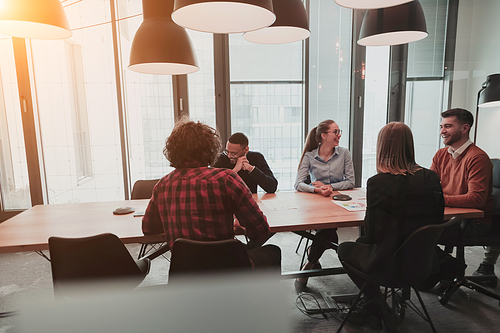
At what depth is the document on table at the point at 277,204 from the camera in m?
2.08

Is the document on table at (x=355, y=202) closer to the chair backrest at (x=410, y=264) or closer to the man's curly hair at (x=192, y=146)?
the chair backrest at (x=410, y=264)

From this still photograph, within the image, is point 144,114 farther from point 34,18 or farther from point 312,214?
point 312,214

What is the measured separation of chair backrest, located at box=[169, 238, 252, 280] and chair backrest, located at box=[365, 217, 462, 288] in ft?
2.84

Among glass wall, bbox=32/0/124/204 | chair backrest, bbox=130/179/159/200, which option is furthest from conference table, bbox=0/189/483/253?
glass wall, bbox=32/0/124/204

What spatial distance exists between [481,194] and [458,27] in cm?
139

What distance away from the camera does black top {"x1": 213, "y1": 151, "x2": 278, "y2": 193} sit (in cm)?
252

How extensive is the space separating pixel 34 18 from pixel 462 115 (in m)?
2.70

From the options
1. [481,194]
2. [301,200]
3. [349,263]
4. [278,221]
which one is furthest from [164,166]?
[481,194]

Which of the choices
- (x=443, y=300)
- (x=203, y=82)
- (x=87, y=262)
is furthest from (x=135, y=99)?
(x=443, y=300)

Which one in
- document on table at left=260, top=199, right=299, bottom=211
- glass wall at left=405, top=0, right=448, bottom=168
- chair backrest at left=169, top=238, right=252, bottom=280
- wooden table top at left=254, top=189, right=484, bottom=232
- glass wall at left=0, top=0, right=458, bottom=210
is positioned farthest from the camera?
glass wall at left=0, top=0, right=458, bottom=210

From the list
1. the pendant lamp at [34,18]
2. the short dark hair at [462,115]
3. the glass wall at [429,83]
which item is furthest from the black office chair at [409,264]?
the pendant lamp at [34,18]

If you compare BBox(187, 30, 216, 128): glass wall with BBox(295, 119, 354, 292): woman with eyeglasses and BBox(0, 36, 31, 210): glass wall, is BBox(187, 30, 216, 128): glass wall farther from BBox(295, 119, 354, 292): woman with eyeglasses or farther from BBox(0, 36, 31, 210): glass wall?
BBox(0, 36, 31, 210): glass wall

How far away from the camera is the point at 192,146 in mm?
1439

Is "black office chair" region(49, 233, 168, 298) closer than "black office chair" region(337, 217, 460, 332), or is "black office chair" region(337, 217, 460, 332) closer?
"black office chair" region(49, 233, 168, 298)
